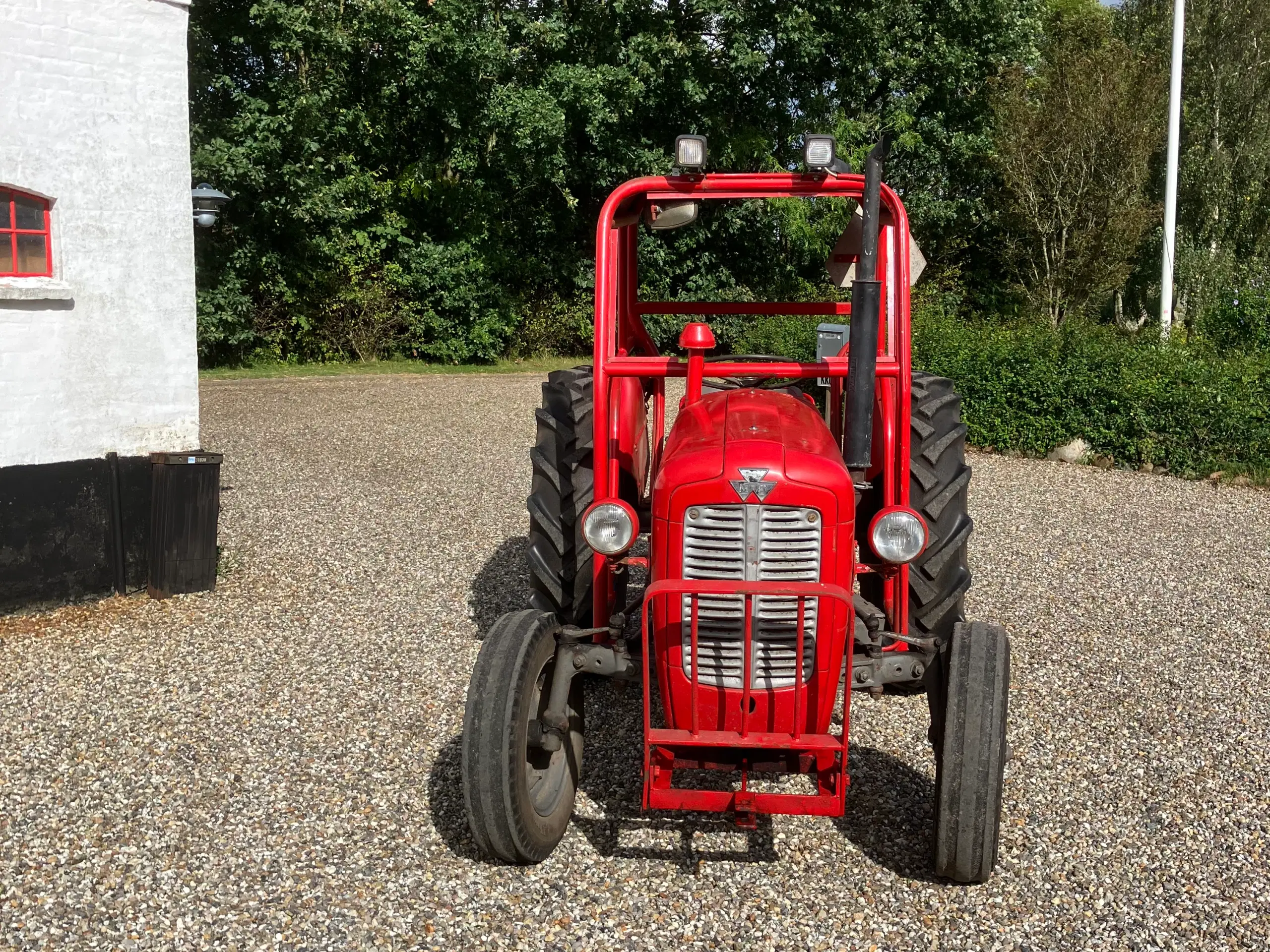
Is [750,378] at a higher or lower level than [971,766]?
higher

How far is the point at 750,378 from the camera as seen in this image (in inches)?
230

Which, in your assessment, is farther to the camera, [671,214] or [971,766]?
[671,214]

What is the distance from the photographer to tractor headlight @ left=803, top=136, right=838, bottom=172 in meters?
3.92

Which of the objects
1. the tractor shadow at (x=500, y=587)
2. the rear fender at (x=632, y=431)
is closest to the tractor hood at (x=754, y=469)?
the rear fender at (x=632, y=431)

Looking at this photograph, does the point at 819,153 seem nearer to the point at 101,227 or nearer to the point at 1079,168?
the point at 101,227

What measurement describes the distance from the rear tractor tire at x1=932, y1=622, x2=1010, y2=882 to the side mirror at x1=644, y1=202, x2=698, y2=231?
1889 millimetres

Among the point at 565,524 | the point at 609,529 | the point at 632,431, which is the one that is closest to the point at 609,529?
the point at 609,529

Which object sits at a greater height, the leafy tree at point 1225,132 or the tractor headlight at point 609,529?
the leafy tree at point 1225,132

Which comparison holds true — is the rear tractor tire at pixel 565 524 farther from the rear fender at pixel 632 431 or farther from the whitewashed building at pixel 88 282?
the whitewashed building at pixel 88 282

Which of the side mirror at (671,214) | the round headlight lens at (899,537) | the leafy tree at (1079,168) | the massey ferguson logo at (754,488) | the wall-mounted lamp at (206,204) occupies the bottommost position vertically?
the round headlight lens at (899,537)

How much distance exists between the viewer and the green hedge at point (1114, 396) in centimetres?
1051

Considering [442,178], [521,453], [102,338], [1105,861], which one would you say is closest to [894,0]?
[442,178]

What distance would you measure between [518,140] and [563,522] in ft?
52.4

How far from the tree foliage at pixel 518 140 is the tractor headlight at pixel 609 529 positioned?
52.0 feet
